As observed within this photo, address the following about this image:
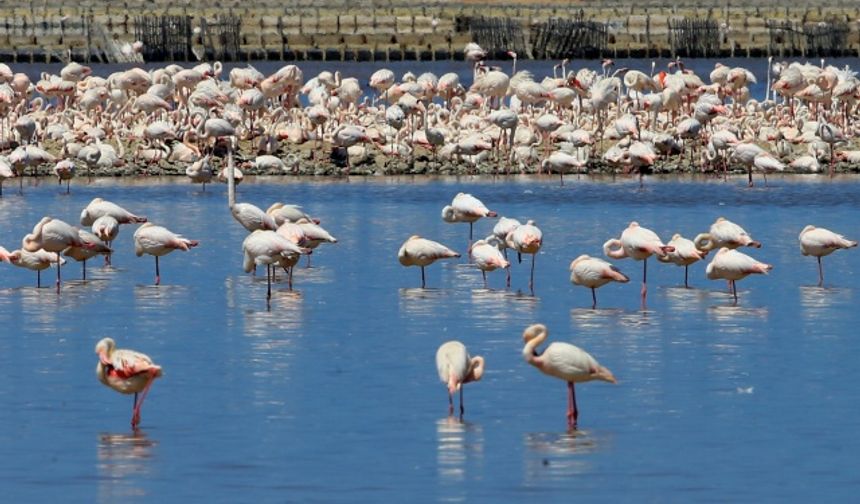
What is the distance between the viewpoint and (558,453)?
39.1 ft

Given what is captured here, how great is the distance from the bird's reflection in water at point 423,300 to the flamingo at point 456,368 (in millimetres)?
4993

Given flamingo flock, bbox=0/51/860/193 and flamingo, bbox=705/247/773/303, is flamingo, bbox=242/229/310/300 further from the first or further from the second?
flamingo flock, bbox=0/51/860/193

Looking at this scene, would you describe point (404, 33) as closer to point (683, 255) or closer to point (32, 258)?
point (32, 258)

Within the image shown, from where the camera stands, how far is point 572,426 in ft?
41.4

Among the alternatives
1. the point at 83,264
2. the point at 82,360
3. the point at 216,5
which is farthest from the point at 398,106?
the point at 216,5

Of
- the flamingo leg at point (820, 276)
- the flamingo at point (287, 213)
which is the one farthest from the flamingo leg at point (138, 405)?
the flamingo at point (287, 213)

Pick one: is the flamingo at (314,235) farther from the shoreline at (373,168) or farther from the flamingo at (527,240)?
the shoreline at (373,168)

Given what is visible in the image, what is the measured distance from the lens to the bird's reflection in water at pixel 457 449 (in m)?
11.4

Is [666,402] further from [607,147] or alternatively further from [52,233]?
[607,147]

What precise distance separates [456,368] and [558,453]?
3.52 ft

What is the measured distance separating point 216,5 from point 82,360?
67.9m

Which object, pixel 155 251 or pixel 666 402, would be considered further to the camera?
pixel 155 251

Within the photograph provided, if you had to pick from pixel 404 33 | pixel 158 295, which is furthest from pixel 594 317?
pixel 404 33

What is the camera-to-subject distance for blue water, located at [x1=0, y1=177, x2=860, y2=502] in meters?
11.3
